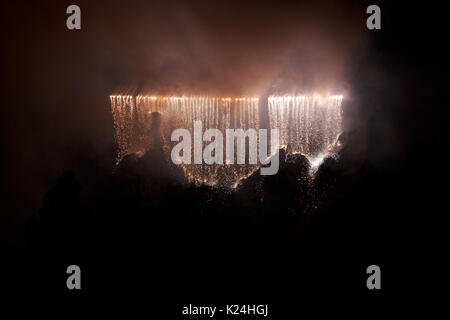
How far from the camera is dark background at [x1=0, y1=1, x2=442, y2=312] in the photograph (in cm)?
480

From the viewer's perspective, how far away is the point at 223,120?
5797 mm

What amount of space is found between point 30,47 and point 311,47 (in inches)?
221

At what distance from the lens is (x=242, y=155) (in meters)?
5.86

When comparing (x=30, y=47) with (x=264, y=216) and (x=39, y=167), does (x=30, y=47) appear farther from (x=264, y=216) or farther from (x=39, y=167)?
(x=264, y=216)

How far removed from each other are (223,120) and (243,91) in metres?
0.71

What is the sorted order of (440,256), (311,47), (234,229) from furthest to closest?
(311,47)
(234,229)
(440,256)

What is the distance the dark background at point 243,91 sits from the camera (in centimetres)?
480

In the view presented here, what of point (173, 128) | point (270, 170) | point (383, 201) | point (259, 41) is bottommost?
point (383, 201)

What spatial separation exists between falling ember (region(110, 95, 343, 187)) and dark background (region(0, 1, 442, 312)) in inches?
10.0

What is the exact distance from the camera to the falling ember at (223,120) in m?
5.58

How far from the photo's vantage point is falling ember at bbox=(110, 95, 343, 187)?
220 inches

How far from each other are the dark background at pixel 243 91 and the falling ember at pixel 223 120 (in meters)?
0.25

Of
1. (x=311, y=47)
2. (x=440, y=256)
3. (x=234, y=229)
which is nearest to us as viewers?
(x=440, y=256)
